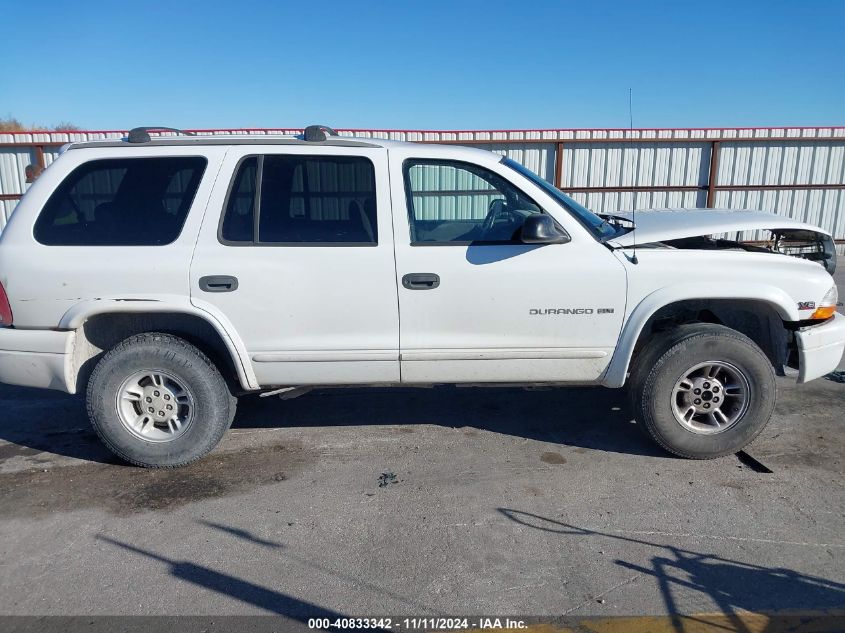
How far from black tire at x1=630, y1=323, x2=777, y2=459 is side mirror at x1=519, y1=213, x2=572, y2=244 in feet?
3.25

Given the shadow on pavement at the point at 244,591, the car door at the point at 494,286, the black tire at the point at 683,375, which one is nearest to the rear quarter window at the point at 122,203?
the car door at the point at 494,286

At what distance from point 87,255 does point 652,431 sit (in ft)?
11.8

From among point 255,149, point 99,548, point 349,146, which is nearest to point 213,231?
point 255,149

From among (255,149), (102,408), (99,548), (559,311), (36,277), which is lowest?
(99,548)

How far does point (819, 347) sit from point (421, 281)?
2490mm

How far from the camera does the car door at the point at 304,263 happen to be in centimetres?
387

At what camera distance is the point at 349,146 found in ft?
13.3

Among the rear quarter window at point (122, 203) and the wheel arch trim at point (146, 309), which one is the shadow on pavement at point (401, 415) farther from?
the rear quarter window at point (122, 203)

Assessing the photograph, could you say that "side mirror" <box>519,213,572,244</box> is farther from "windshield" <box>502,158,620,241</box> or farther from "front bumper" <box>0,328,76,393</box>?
"front bumper" <box>0,328,76,393</box>

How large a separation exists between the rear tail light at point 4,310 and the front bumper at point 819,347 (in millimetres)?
4779

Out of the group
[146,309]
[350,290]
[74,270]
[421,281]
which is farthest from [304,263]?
[74,270]

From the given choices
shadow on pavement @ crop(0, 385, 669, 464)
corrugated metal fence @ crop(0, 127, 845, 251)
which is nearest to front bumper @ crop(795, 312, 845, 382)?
shadow on pavement @ crop(0, 385, 669, 464)

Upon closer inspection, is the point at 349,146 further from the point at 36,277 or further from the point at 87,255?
the point at 36,277

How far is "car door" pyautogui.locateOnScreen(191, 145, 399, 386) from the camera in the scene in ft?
12.7
